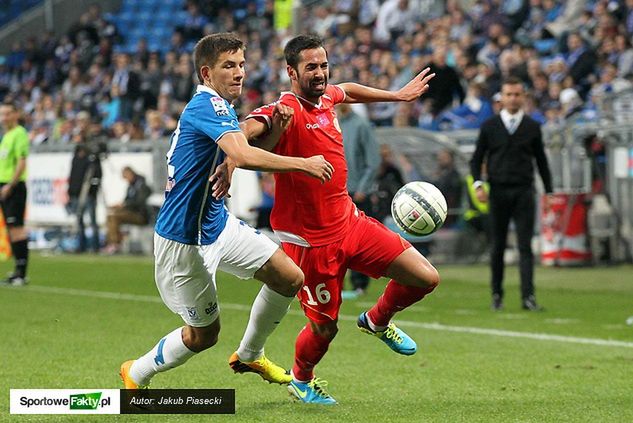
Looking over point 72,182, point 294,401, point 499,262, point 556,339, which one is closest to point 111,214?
point 72,182

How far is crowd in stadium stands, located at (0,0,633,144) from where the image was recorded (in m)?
20.3

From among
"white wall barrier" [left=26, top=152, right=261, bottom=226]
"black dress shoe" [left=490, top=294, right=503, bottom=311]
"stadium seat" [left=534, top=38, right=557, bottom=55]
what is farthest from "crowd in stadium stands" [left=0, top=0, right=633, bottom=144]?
"black dress shoe" [left=490, top=294, right=503, bottom=311]

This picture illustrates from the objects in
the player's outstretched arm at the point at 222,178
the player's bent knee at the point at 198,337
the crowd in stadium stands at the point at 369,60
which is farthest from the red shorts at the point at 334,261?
the crowd in stadium stands at the point at 369,60

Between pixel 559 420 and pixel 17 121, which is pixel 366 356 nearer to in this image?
pixel 559 420

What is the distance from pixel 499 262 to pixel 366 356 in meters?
3.52

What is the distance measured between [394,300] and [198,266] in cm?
137

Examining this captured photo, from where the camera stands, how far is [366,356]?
9.95m

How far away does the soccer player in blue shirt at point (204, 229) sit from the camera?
6.92 metres

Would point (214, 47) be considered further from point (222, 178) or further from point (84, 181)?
point (84, 181)

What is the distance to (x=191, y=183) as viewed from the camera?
7.05 m

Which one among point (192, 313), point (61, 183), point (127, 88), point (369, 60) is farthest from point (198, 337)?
point (127, 88)

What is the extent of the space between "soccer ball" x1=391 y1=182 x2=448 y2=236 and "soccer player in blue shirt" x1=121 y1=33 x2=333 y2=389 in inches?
36.9

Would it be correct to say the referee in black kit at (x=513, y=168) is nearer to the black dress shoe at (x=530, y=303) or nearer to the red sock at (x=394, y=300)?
the black dress shoe at (x=530, y=303)

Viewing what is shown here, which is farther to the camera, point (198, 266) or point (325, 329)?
point (325, 329)
